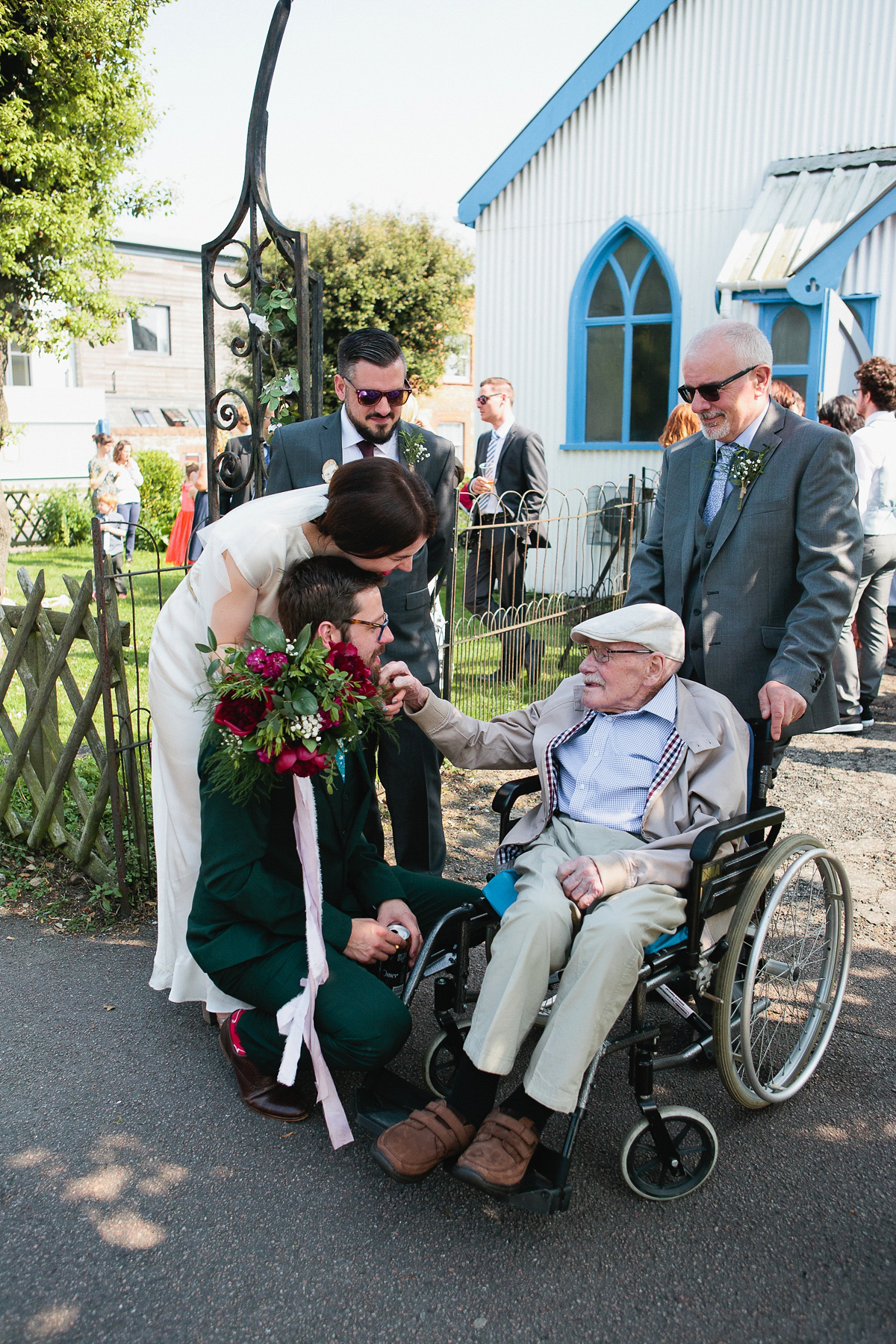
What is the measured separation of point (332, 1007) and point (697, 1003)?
1.04m

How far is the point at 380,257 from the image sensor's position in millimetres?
22688

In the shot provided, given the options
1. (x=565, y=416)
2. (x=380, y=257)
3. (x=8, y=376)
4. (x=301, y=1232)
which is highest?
(x=380, y=257)

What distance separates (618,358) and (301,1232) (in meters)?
9.81

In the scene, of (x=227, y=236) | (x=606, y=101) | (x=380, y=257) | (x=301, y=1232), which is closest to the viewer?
(x=301, y=1232)

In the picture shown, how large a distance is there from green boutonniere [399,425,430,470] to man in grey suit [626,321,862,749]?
1024 millimetres

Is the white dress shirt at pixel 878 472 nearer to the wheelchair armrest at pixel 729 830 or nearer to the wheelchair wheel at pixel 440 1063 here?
the wheelchair armrest at pixel 729 830

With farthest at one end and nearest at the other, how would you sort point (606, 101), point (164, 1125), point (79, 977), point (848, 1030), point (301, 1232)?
point (606, 101) < point (79, 977) < point (848, 1030) < point (164, 1125) < point (301, 1232)

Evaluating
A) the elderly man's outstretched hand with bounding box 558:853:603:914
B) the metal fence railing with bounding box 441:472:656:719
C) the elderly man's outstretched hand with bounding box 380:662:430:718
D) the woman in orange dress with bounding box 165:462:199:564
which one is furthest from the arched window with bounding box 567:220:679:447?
the elderly man's outstretched hand with bounding box 558:853:603:914

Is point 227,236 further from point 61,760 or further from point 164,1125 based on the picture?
point 164,1125

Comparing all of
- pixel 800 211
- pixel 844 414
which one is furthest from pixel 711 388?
pixel 800 211

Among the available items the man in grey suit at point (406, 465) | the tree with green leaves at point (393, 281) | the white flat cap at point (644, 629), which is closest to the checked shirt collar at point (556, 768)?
the white flat cap at point (644, 629)

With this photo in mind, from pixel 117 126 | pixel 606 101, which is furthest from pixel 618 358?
pixel 117 126

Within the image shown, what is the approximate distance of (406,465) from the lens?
402 cm

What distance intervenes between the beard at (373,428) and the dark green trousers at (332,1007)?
6.08 feet
